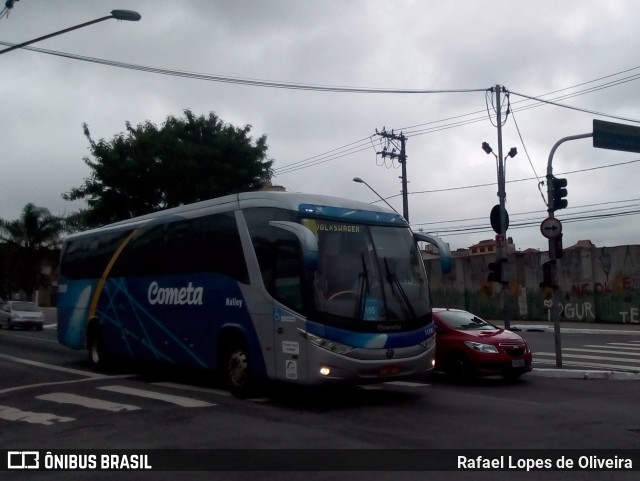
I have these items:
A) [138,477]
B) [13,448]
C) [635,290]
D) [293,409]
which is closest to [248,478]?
[138,477]

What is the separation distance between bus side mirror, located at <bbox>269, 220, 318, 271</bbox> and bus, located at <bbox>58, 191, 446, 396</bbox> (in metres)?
0.02

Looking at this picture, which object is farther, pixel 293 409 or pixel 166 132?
pixel 166 132

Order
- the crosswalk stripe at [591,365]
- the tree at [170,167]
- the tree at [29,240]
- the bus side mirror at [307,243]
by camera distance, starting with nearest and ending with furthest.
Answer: the bus side mirror at [307,243], the crosswalk stripe at [591,365], the tree at [170,167], the tree at [29,240]

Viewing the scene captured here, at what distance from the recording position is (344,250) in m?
12.5

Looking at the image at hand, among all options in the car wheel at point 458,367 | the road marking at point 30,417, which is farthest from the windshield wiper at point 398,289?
the road marking at point 30,417

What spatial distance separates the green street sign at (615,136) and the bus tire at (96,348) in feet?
43.2

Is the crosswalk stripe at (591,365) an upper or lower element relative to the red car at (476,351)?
lower

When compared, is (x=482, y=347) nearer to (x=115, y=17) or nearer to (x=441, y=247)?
(x=441, y=247)

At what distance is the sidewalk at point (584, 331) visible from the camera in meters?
16.9

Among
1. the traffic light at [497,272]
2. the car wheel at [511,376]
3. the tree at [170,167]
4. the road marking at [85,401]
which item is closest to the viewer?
the road marking at [85,401]

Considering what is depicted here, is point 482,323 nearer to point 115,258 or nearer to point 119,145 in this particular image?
point 115,258

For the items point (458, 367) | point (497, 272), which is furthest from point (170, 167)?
point (458, 367)

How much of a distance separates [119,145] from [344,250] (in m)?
24.8

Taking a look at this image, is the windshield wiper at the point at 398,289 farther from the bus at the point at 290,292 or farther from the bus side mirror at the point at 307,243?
the bus side mirror at the point at 307,243
